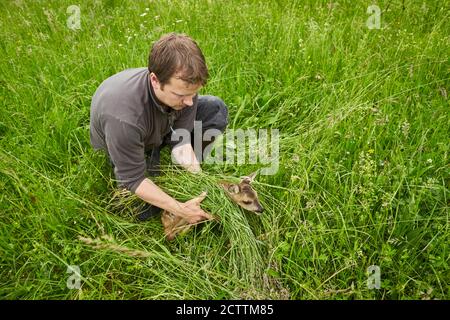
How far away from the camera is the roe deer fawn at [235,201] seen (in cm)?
208

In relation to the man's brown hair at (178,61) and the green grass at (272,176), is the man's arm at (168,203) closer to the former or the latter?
the green grass at (272,176)

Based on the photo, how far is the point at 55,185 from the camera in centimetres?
233

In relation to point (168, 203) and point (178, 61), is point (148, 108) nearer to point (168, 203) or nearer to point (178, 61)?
point (178, 61)

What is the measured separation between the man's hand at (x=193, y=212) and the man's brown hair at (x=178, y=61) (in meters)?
0.61

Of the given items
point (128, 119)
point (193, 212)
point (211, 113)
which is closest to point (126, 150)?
point (128, 119)

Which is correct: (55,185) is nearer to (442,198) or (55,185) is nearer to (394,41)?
(442,198)

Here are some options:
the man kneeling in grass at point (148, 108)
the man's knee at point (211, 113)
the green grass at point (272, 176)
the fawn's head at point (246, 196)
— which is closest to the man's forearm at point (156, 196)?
the man kneeling in grass at point (148, 108)

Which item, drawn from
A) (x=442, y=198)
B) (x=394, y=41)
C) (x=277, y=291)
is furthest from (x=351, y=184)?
(x=394, y=41)

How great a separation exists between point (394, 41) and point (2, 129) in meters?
2.95

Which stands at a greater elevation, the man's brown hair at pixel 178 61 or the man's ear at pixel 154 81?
the man's brown hair at pixel 178 61

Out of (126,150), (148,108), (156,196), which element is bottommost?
(156,196)

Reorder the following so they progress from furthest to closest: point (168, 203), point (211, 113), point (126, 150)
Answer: point (211, 113) → point (168, 203) → point (126, 150)

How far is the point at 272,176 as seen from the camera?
231cm

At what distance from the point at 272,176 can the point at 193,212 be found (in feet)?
1.68
